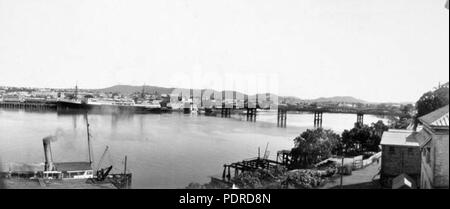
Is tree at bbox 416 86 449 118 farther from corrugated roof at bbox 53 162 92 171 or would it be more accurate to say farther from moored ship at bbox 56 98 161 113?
moored ship at bbox 56 98 161 113

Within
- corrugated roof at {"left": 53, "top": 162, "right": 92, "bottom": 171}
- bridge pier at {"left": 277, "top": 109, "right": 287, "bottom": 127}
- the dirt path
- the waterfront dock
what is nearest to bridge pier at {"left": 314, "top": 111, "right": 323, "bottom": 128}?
bridge pier at {"left": 277, "top": 109, "right": 287, "bottom": 127}

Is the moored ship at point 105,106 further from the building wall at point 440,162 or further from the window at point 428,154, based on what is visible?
the building wall at point 440,162

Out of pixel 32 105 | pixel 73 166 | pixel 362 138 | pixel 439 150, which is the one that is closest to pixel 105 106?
pixel 32 105

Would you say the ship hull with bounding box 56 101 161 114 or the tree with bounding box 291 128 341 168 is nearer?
the tree with bounding box 291 128 341 168

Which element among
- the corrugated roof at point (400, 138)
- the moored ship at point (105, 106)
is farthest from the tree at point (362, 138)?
the moored ship at point (105, 106)

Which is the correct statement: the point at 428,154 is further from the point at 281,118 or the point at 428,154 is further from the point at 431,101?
the point at 281,118

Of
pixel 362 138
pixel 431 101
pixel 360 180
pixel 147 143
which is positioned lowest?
pixel 360 180
